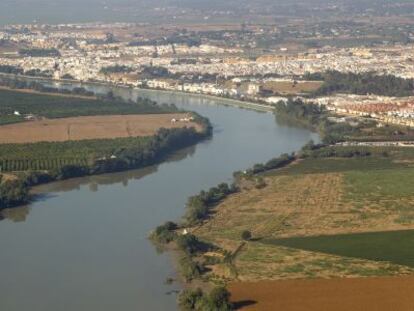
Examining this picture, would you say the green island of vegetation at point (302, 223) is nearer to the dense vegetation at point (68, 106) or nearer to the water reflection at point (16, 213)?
the water reflection at point (16, 213)

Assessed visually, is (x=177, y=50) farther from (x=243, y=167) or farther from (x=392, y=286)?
(x=392, y=286)

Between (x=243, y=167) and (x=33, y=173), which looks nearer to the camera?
(x=33, y=173)

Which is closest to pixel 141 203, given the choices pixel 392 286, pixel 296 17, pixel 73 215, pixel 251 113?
pixel 73 215

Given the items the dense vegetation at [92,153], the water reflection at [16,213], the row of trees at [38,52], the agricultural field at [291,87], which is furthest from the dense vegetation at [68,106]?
the row of trees at [38,52]

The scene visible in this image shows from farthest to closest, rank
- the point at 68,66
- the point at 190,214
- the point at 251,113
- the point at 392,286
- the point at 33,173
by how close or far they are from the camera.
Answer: the point at 68,66, the point at 251,113, the point at 33,173, the point at 190,214, the point at 392,286

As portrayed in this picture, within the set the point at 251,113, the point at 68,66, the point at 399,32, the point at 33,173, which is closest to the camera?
the point at 33,173

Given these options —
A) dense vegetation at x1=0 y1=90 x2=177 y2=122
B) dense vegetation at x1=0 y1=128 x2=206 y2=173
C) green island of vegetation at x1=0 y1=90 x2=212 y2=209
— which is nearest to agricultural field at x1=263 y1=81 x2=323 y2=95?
dense vegetation at x1=0 y1=90 x2=177 y2=122

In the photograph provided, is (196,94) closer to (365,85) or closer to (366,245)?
(365,85)
